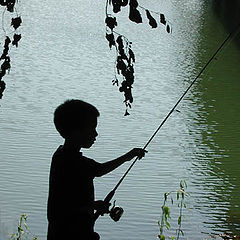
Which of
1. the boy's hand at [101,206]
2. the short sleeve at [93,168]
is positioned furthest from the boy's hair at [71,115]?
the boy's hand at [101,206]

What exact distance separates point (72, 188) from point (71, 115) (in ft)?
0.73

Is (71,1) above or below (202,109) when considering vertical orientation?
above

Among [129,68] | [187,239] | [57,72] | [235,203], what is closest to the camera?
[129,68]

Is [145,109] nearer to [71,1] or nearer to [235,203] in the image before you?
[235,203]

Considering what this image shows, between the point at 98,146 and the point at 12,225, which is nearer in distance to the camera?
the point at 12,225

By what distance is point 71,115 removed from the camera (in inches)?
89.5

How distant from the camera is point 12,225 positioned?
5168 millimetres

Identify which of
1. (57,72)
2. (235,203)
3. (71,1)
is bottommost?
(235,203)

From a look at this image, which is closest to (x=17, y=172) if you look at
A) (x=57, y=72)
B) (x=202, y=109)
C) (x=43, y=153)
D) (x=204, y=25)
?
(x=43, y=153)

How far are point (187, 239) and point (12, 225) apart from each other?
3.89 ft

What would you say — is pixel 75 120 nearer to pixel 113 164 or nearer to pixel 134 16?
pixel 113 164

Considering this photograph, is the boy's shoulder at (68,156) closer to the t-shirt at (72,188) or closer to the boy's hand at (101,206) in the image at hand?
the t-shirt at (72,188)

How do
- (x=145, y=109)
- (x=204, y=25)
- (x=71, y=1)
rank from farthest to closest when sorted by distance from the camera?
(x=71, y=1), (x=204, y=25), (x=145, y=109)

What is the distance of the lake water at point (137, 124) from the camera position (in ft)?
18.5
